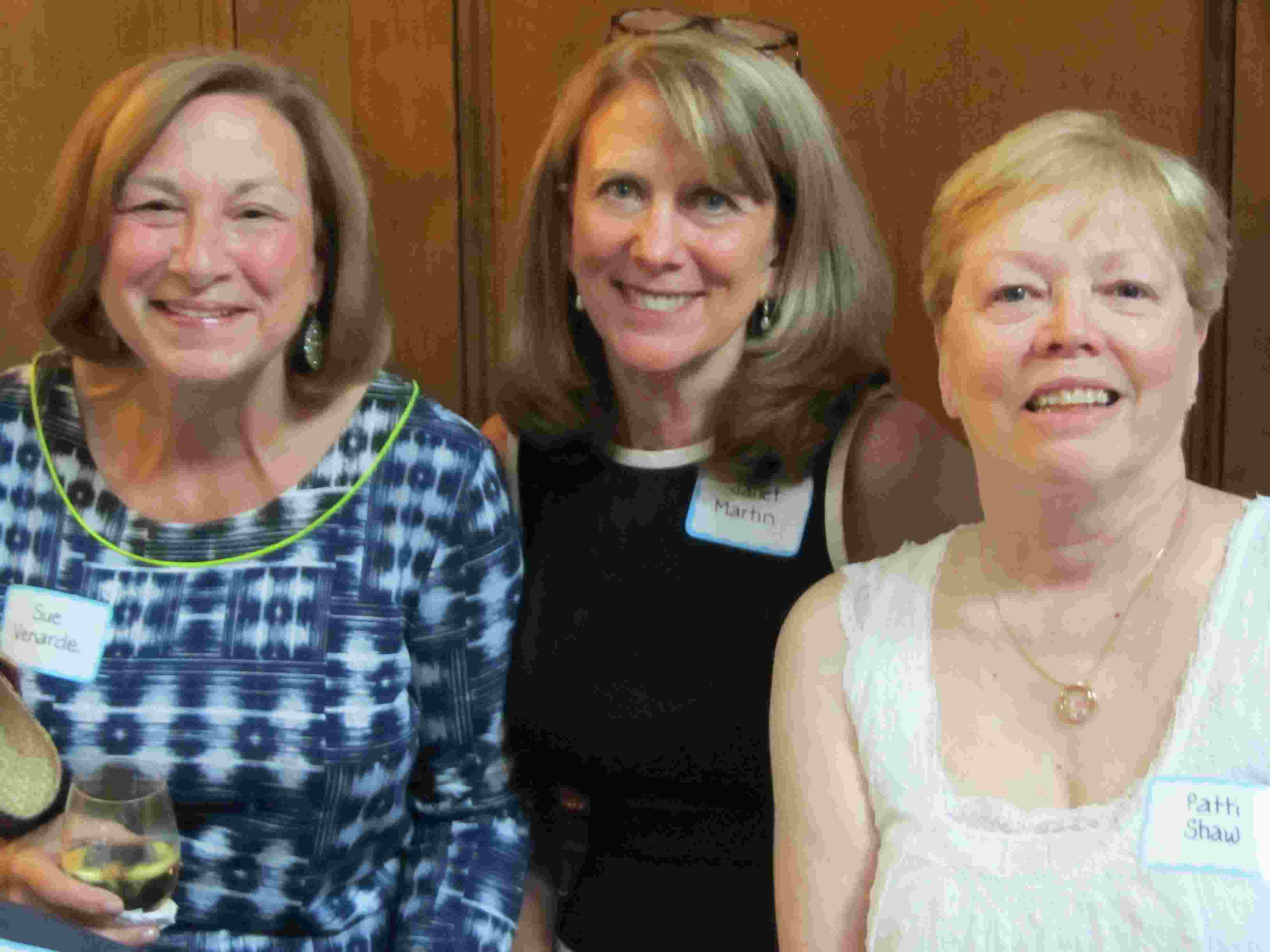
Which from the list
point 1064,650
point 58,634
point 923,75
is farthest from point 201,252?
point 923,75

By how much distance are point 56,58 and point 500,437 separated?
1148 mm

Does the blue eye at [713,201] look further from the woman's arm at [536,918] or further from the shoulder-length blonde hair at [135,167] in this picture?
the woman's arm at [536,918]

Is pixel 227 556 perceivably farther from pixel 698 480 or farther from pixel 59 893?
pixel 698 480

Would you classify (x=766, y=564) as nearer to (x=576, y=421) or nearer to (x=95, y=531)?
(x=576, y=421)

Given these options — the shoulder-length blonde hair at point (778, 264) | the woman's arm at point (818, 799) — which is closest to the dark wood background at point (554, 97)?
the shoulder-length blonde hair at point (778, 264)

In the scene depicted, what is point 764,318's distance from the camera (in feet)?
6.32

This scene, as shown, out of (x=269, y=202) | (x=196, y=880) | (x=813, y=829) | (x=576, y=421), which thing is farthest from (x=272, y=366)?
(x=813, y=829)

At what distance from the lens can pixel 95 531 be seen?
181 cm

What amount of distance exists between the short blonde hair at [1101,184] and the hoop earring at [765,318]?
1.49 feet

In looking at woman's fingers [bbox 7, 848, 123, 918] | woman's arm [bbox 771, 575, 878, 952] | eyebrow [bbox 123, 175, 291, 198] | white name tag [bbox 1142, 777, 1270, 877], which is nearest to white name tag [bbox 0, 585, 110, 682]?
woman's fingers [bbox 7, 848, 123, 918]

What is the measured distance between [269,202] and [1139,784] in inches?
45.8

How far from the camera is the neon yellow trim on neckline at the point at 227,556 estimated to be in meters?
1.78

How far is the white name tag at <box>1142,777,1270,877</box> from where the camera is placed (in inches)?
50.5

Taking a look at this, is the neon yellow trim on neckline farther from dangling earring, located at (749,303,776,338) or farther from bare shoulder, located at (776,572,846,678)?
bare shoulder, located at (776,572,846,678)
